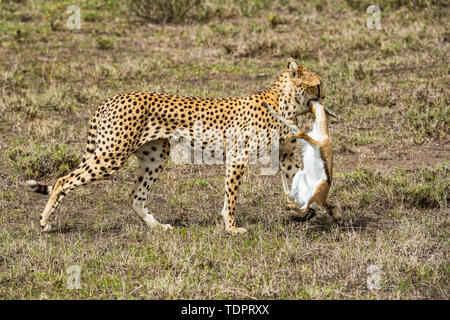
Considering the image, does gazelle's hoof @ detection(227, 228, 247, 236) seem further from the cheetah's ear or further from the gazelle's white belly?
the cheetah's ear

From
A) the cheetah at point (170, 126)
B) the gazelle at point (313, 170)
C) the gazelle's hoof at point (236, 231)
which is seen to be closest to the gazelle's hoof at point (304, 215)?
the gazelle at point (313, 170)

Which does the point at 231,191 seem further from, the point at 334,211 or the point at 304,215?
the point at 334,211

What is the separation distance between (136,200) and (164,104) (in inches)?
34.7

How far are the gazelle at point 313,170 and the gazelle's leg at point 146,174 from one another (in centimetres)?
111

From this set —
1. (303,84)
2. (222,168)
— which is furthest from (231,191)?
(222,168)

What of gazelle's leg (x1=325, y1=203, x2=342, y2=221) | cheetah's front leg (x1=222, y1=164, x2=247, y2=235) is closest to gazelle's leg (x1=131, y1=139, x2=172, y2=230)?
cheetah's front leg (x1=222, y1=164, x2=247, y2=235)

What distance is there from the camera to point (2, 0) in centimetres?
1588

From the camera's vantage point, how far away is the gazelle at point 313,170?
5352 mm

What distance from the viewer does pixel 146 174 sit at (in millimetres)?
6195

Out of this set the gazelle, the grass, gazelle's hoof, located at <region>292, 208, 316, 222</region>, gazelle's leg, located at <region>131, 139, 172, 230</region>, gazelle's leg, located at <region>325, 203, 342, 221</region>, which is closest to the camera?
the grass

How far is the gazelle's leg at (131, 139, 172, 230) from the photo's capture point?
6.16 metres

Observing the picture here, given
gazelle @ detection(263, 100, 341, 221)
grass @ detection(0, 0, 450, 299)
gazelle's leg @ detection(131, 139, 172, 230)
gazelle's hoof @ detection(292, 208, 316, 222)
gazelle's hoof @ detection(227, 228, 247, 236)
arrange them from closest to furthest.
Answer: grass @ detection(0, 0, 450, 299), gazelle @ detection(263, 100, 341, 221), gazelle's hoof @ detection(292, 208, 316, 222), gazelle's hoof @ detection(227, 228, 247, 236), gazelle's leg @ detection(131, 139, 172, 230)

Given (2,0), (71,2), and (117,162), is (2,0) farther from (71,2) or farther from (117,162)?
(117,162)
